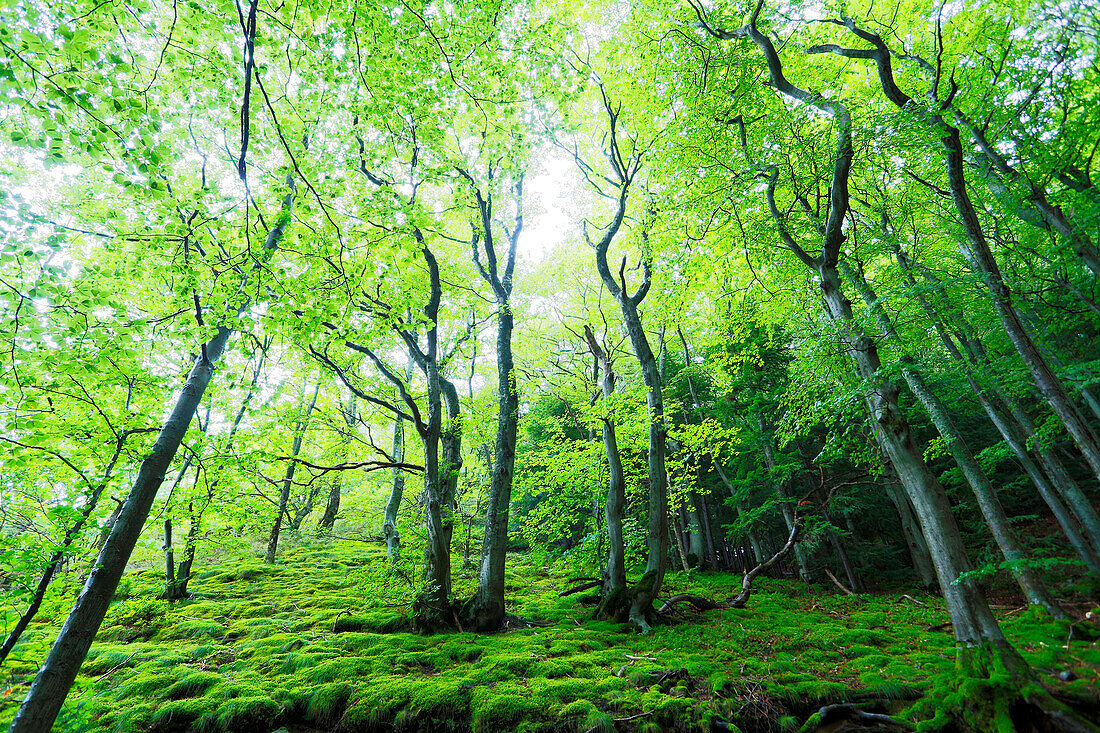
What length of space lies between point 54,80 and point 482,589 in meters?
7.91

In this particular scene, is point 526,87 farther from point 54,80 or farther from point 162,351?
point 162,351

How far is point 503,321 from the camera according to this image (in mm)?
8836

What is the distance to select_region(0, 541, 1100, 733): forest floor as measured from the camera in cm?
457

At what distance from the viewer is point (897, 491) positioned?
12648mm

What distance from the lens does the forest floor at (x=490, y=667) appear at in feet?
15.0

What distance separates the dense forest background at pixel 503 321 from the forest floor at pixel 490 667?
67 millimetres

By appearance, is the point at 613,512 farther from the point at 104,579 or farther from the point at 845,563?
the point at 845,563

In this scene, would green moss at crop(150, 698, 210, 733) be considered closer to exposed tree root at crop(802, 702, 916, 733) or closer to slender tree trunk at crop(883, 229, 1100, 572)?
exposed tree root at crop(802, 702, 916, 733)

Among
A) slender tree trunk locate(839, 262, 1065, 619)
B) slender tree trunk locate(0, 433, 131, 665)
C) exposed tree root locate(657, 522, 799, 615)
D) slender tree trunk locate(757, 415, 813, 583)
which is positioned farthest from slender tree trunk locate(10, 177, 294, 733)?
slender tree trunk locate(757, 415, 813, 583)

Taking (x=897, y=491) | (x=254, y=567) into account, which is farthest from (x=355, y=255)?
(x=897, y=491)

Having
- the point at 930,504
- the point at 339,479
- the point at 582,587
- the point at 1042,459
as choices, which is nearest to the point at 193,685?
the point at 339,479

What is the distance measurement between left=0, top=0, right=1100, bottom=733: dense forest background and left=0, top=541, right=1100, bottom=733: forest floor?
7cm

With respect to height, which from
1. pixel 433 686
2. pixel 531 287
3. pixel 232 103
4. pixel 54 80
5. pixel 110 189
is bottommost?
pixel 433 686

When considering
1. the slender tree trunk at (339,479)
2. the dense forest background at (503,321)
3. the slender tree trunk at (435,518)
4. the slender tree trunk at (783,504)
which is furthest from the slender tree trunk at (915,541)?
the slender tree trunk at (339,479)
